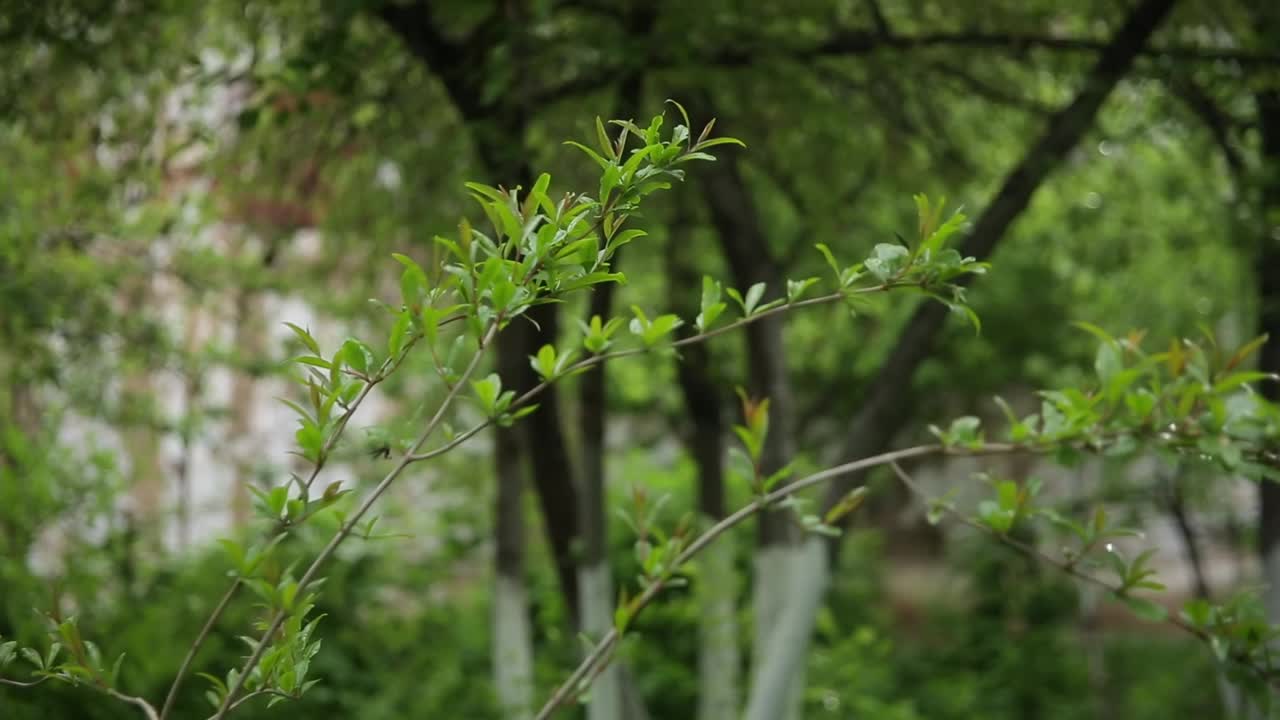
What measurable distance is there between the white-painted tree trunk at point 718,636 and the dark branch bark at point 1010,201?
1.08m

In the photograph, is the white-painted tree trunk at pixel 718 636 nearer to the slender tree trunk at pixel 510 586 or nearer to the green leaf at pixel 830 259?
the slender tree trunk at pixel 510 586

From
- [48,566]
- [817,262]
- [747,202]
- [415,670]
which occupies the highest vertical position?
[747,202]

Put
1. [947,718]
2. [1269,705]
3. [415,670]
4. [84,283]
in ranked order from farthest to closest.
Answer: [947,718] < [415,670] < [84,283] < [1269,705]

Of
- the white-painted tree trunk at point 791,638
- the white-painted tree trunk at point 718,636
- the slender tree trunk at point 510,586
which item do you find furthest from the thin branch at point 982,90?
the slender tree trunk at point 510,586

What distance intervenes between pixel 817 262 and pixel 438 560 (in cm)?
338

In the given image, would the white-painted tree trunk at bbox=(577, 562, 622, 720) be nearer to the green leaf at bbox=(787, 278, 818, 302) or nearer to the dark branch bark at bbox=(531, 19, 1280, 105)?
the dark branch bark at bbox=(531, 19, 1280, 105)

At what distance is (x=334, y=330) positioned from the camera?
936cm

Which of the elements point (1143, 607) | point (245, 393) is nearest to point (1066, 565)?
point (1143, 607)

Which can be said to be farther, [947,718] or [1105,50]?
[947,718]

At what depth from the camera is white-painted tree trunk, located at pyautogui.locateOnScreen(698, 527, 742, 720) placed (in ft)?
17.2

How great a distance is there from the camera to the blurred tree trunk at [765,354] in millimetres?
4523

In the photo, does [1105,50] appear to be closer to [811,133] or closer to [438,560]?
[811,133]

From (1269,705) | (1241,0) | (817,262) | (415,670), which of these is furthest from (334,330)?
(1269,705)

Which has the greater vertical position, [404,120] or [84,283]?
[404,120]
